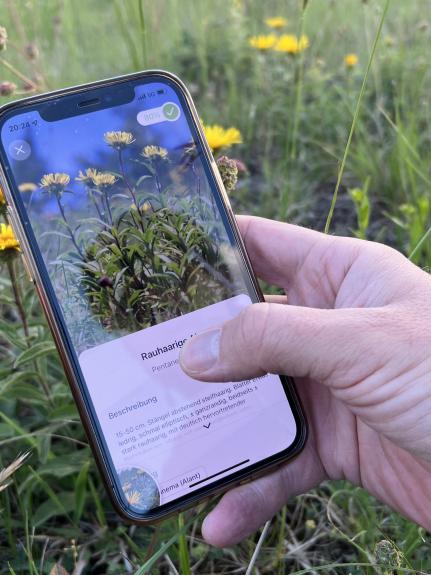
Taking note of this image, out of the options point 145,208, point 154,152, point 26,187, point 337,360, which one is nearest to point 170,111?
point 154,152

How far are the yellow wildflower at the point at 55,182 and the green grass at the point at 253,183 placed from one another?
0.88 ft

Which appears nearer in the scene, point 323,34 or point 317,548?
point 317,548

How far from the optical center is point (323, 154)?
2219 mm

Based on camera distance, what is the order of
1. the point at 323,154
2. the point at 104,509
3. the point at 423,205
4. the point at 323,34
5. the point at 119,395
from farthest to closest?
the point at 323,34 < the point at 323,154 < the point at 423,205 < the point at 104,509 < the point at 119,395

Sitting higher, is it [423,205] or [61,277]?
[61,277]

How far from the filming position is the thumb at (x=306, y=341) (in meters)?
0.89

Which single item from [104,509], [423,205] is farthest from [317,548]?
[423,205]

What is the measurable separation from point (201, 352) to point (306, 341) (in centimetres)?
18

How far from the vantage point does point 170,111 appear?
116 cm

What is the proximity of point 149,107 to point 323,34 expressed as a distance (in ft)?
6.15

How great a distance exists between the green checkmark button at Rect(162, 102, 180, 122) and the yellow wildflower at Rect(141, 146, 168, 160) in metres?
0.06

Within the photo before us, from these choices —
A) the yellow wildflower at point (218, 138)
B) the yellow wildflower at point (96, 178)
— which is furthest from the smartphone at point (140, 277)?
the yellow wildflower at point (218, 138)

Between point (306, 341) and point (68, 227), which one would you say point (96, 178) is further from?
point (306, 341)

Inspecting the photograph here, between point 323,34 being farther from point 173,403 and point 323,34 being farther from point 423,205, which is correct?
point 173,403
